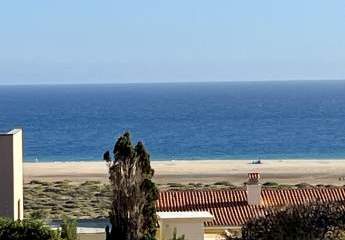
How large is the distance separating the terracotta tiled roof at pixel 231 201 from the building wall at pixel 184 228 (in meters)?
2.81

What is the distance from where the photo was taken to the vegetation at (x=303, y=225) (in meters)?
16.1

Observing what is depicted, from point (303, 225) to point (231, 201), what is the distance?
13650mm

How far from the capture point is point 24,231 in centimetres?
1984

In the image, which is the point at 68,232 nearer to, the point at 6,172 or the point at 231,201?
the point at 6,172

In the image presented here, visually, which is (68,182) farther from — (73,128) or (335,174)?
(73,128)

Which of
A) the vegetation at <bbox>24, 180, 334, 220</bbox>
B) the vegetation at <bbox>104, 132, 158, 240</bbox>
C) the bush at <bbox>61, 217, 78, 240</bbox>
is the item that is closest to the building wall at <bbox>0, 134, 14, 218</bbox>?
the bush at <bbox>61, 217, 78, 240</bbox>

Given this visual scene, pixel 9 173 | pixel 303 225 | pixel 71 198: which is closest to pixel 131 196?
pixel 9 173

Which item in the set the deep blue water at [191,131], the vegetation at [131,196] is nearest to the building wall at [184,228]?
the vegetation at [131,196]

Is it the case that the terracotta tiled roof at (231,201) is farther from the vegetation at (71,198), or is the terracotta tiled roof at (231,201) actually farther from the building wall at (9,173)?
the vegetation at (71,198)

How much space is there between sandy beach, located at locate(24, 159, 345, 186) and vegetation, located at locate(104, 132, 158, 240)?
3872cm

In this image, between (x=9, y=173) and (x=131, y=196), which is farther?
(x=9, y=173)

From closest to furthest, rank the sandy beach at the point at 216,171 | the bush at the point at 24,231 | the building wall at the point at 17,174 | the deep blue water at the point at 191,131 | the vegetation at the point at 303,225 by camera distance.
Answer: the vegetation at the point at 303,225, the bush at the point at 24,231, the building wall at the point at 17,174, the sandy beach at the point at 216,171, the deep blue water at the point at 191,131

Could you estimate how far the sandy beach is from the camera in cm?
6338

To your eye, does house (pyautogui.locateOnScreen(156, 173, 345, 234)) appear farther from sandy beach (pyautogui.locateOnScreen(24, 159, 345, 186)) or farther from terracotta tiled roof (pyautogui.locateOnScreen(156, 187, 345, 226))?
sandy beach (pyautogui.locateOnScreen(24, 159, 345, 186))
